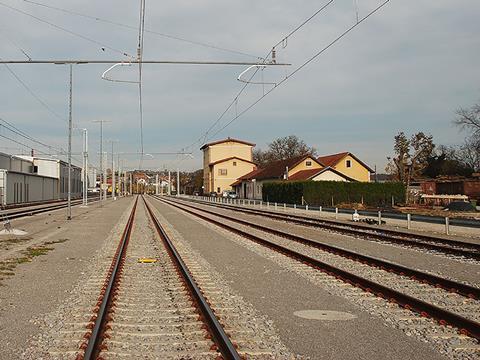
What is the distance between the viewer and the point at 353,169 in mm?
88062

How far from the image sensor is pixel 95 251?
1852 centimetres

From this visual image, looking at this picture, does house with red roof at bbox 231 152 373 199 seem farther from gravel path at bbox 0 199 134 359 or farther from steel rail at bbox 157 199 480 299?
gravel path at bbox 0 199 134 359

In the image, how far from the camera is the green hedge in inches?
2301

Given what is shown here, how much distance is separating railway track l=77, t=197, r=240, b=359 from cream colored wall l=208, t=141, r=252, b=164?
124 m

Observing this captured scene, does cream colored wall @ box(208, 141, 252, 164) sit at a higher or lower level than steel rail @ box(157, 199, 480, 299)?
higher

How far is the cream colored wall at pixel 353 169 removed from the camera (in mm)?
87562

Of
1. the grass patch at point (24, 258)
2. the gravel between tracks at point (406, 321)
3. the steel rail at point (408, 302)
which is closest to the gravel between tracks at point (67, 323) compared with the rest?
the grass patch at point (24, 258)

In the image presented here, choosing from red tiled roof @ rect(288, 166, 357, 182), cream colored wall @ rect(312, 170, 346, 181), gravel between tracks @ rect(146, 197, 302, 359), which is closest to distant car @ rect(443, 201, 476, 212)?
red tiled roof @ rect(288, 166, 357, 182)

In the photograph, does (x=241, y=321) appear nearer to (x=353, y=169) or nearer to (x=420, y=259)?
(x=420, y=259)

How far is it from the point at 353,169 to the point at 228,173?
43.4 m

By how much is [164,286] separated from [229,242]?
1031 centimetres

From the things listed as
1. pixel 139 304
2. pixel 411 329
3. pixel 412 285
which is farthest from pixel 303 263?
pixel 411 329

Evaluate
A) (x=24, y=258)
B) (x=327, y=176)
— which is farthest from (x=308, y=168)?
(x=24, y=258)

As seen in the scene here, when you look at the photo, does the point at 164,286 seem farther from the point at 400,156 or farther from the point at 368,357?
the point at 400,156
